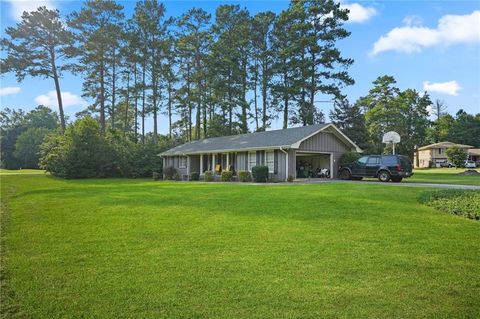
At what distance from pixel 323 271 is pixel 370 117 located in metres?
53.6

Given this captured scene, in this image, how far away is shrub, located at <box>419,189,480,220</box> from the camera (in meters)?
8.13

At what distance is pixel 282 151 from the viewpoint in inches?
841

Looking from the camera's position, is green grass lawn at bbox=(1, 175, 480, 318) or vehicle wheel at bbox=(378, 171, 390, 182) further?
vehicle wheel at bbox=(378, 171, 390, 182)

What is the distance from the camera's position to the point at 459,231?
676 cm

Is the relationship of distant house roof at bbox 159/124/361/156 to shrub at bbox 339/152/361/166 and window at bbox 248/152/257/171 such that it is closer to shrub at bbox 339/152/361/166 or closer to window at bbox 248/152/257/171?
window at bbox 248/152/257/171

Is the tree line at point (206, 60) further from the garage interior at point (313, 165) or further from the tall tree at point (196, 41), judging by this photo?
the garage interior at point (313, 165)

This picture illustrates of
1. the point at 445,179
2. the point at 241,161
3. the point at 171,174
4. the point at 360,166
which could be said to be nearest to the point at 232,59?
the point at 171,174

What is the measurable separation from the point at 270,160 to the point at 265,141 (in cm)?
177

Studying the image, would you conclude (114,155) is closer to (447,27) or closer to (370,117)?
(447,27)

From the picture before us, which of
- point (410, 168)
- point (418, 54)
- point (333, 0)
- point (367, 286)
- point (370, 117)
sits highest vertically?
point (333, 0)

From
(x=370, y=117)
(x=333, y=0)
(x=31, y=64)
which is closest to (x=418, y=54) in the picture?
(x=333, y=0)

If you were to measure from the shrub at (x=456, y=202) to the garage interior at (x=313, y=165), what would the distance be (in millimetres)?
12743

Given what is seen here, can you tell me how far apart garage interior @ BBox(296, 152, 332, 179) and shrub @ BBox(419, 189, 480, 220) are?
1274cm

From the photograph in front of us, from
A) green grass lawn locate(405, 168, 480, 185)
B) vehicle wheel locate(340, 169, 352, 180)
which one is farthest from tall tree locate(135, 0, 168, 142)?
green grass lawn locate(405, 168, 480, 185)
